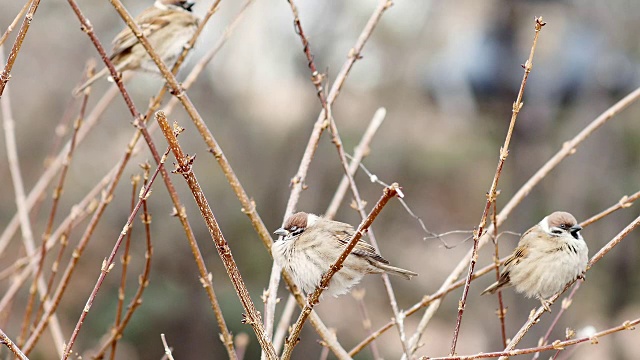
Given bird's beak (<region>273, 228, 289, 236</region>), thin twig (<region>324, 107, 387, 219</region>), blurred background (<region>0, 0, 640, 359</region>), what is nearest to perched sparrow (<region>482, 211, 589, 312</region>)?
thin twig (<region>324, 107, 387, 219</region>)

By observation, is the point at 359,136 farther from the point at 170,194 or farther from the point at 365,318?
the point at 170,194

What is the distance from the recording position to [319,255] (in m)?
2.52

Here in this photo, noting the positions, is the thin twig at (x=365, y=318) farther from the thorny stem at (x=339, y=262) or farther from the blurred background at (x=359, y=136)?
the blurred background at (x=359, y=136)

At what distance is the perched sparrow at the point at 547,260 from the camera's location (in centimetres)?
269

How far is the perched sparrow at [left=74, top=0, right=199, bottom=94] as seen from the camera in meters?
3.88

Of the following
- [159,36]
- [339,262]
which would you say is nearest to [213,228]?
[339,262]

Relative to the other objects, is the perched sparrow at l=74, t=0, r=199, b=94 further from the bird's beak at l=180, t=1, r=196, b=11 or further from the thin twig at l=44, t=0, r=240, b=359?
the thin twig at l=44, t=0, r=240, b=359

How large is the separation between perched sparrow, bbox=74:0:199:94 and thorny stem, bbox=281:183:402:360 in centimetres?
219

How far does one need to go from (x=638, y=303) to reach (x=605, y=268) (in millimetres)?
519

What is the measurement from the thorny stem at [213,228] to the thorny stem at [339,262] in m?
0.05

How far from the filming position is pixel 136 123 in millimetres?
1952

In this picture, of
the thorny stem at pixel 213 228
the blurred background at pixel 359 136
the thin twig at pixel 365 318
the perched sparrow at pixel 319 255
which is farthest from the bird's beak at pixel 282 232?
the blurred background at pixel 359 136

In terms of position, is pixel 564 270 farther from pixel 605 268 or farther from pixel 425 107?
pixel 425 107

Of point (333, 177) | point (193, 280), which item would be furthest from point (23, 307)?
point (333, 177)
